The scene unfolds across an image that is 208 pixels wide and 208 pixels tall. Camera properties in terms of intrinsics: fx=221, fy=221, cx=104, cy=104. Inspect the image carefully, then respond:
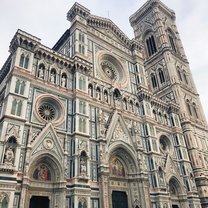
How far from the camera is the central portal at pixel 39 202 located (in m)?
14.3

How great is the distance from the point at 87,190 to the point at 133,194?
19.3ft

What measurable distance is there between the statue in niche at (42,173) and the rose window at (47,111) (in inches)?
145

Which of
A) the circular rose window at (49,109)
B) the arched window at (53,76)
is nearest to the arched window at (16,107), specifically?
the circular rose window at (49,109)

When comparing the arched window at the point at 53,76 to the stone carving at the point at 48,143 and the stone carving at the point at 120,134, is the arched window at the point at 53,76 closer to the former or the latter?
the stone carving at the point at 48,143

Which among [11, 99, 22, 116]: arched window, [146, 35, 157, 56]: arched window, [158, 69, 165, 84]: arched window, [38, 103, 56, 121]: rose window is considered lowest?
[11, 99, 22, 116]: arched window

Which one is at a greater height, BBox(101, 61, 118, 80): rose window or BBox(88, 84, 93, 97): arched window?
BBox(101, 61, 118, 80): rose window

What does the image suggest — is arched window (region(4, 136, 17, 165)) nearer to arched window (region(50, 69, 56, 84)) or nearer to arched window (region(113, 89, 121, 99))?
arched window (region(50, 69, 56, 84))

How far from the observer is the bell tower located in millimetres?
29438

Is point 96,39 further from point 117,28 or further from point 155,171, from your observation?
point 155,171

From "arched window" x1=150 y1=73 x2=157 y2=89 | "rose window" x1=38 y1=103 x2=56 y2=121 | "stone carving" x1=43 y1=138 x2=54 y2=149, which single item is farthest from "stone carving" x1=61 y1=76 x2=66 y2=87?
"arched window" x1=150 y1=73 x2=157 y2=89

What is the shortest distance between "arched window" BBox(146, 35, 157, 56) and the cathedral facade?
1026 cm

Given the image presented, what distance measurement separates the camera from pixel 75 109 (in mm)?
18406

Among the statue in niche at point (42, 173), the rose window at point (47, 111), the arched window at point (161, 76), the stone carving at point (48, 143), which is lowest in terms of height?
the statue in niche at point (42, 173)

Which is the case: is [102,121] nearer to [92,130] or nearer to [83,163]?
[92,130]
